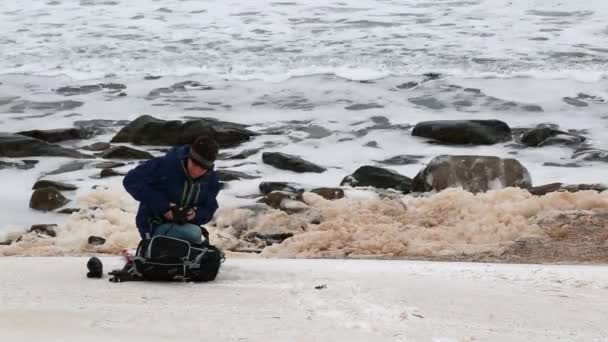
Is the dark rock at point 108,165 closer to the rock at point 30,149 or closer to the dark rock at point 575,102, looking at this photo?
the rock at point 30,149

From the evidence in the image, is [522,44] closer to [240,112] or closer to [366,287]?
[240,112]

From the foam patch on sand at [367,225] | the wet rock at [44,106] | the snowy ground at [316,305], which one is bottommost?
the wet rock at [44,106]

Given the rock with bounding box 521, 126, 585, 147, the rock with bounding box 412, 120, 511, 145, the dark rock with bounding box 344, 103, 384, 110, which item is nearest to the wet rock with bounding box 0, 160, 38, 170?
the dark rock with bounding box 344, 103, 384, 110

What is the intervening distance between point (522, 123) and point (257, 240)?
585 centimetres

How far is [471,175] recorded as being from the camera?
946cm

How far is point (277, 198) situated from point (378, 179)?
129 cm

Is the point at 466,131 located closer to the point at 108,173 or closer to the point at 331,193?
the point at 331,193

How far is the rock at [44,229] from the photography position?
27.1 ft

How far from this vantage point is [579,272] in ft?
18.9

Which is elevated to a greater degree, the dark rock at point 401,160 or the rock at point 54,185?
the rock at point 54,185

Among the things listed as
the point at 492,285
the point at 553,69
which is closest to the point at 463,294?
the point at 492,285

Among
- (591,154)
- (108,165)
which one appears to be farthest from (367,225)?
(591,154)

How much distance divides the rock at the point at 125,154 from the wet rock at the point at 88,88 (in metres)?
3.65

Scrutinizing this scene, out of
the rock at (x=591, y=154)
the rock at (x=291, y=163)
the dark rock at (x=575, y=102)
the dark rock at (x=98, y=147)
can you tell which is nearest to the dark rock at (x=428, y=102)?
the dark rock at (x=575, y=102)
